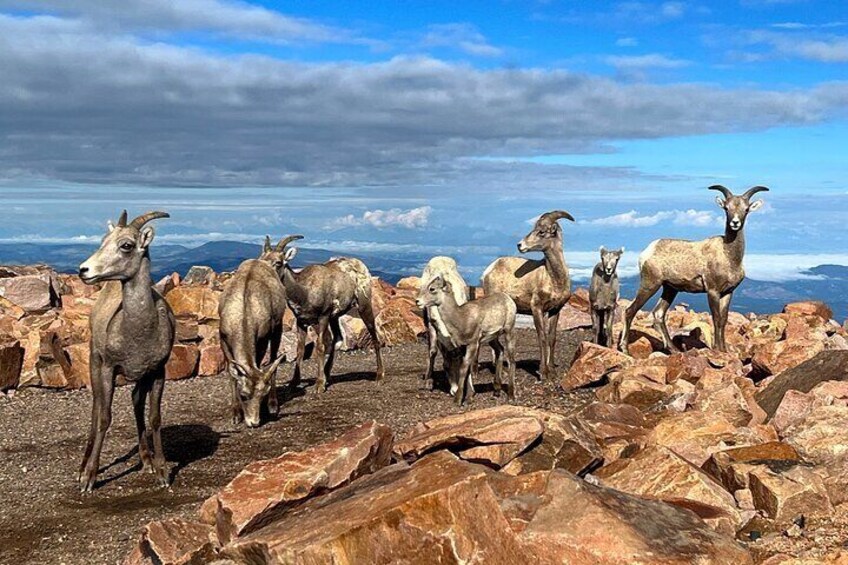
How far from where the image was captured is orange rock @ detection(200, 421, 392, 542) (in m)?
8.34

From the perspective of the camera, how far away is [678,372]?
16.8 metres

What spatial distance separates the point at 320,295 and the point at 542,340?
17.4 feet

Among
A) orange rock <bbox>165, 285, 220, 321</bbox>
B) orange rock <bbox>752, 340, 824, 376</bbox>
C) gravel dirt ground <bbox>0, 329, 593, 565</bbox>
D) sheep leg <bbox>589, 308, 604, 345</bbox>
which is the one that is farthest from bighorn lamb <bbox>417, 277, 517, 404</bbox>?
orange rock <bbox>165, 285, 220, 321</bbox>

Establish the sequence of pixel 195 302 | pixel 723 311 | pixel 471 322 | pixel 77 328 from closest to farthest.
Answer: pixel 471 322, pixel 723 311, pixel 77 328, pixel 195 302

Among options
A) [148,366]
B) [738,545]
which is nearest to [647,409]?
[738,545]

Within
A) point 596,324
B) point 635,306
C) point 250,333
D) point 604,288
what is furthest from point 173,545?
point 635,306

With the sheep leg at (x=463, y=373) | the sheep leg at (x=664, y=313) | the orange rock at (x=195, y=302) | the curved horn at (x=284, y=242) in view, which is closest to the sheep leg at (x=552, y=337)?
the sheep leg at (x=664, y=313)

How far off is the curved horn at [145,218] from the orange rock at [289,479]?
4.03 meters

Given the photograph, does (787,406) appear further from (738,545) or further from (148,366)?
(148,366)

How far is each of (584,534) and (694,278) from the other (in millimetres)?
15010

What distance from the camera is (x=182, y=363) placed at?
811 inches

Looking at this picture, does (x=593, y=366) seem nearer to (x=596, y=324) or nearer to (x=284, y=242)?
(x=596, y=324)

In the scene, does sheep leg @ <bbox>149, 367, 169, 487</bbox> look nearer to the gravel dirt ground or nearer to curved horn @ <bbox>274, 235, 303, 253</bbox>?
the gravel dirt ground

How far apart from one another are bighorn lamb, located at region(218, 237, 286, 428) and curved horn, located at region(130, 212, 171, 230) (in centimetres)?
412
